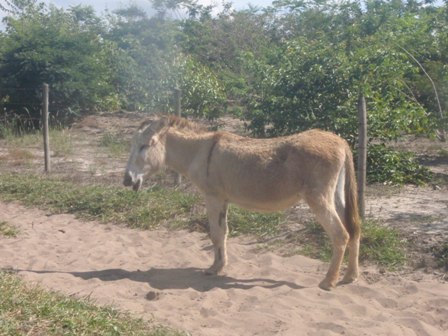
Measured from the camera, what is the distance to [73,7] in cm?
3512

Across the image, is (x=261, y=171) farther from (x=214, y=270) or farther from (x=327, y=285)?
(x=327, y=285)

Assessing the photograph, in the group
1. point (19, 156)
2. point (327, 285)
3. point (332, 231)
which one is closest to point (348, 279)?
point (327, 285)

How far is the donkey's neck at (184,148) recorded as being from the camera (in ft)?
25.5

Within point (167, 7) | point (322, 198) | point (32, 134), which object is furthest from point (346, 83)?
point (167, 7)

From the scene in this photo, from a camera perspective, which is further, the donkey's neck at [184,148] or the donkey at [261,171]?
the donkey's neck at [184,148]

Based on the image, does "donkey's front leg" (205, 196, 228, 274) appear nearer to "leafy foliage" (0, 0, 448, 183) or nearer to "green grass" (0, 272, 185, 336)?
"green grass" (0, 272, 185, 336)

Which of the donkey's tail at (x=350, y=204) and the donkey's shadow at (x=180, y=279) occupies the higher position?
the donkey's tail at (x=350, y=204)

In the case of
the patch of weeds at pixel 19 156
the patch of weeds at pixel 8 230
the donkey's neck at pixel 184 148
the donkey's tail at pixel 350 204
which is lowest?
the patch of weeds at pixel 8 230

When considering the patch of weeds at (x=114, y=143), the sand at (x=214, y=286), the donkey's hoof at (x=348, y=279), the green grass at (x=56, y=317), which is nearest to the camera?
the green grass at (x=56, y=317)

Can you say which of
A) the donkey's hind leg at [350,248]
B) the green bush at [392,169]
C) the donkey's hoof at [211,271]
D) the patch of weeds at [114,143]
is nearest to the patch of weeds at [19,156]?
the patch of weeds at [114,143]

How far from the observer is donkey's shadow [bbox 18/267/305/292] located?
694 centimetres

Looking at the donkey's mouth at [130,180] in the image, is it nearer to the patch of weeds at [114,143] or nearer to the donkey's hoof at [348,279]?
the donkey's hoof at [348,279]

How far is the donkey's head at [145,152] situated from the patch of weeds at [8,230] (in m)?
2.16

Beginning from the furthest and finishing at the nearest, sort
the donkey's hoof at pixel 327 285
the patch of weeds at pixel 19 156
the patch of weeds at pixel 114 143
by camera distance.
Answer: the patch of weeds at pixel 114 143 → the patch of weeds at pixel 19 156 → the donkey's hoof at pixel 327 285
